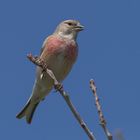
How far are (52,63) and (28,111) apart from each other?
901mm

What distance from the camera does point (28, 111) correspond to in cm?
698

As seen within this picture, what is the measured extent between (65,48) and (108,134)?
4.92 m

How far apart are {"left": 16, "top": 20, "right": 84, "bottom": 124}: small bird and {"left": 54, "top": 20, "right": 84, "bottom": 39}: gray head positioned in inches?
5.7

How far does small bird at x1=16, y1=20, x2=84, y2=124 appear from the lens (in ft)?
22.1

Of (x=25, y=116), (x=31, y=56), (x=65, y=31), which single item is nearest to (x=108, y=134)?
(x=31, y=56)

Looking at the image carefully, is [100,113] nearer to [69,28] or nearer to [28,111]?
[28,111]

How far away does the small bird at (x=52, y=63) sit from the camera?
6.74m

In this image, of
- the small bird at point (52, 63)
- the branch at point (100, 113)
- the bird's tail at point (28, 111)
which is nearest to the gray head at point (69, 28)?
the small bird at point (52, 63)

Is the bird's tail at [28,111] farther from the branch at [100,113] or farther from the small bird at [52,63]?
the branch at [100,113]

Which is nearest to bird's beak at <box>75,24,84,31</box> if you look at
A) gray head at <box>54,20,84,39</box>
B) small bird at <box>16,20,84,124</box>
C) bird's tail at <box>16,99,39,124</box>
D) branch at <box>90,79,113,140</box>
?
gray head at <box>54,20,84,39</box>

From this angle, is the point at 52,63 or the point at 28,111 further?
the point at 28,111

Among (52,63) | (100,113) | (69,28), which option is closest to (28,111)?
(52,63)

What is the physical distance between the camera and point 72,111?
2.44 meters

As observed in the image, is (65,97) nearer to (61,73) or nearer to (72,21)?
(61,73)
